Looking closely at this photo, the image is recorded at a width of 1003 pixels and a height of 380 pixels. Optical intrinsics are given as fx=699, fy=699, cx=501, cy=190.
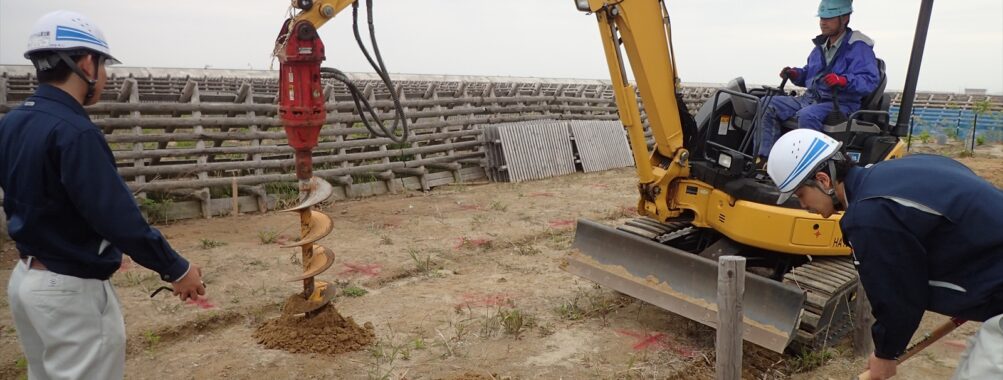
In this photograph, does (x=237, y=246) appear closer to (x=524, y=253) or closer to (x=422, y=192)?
(x=524, y=253)

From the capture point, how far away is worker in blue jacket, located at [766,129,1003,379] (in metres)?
2.59

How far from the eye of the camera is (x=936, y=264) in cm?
272

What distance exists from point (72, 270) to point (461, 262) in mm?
5090

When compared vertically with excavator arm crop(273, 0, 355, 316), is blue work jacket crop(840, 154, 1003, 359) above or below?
below

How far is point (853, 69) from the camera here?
18.1ft

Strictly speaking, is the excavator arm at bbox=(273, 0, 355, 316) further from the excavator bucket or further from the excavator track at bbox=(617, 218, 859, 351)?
the excavator track at bbox=(617, 218, 859, 351)

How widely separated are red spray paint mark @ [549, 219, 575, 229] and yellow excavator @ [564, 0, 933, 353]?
3.03m

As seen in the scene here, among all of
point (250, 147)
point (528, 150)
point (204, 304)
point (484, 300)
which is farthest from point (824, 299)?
point (528, 150)

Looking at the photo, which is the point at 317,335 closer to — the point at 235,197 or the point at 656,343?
the point at 656,343

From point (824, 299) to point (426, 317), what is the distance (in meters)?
3.05

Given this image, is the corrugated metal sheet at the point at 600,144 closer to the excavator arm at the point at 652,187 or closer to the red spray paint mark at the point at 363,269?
the red spray paint mark at the point at 363,269

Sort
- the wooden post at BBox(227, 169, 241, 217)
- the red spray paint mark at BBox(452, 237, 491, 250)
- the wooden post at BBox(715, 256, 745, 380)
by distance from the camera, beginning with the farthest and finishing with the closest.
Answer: the wooden post at BBox(227, 169, 241, 217), the red spray paint mark at BBox(452, 237, 491, 250), the wooden post at BBox(715, 256, 745, 380)

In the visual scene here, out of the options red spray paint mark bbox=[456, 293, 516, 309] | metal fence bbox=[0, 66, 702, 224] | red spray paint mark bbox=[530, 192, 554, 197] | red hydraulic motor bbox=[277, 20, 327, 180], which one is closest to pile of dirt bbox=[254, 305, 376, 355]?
red spray paint mark bbox=[456, 293, 516, 309]

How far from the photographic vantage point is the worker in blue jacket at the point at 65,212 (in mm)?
2740
